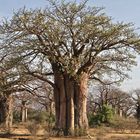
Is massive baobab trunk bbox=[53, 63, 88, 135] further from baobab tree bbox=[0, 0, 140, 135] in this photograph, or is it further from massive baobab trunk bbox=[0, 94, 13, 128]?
massive baobab trunk bbox=[0, 94, 13, 128]

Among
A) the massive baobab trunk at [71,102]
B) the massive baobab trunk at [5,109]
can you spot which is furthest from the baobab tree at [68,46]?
the massive baobab trunk at [5,109]

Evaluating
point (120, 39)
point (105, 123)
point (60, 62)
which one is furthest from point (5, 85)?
point (105, 123)

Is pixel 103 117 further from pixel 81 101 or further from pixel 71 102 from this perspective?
pixel 71 102

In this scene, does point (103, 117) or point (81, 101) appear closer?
point (81, 101)

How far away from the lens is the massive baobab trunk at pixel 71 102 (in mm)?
24594

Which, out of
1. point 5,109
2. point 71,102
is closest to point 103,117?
point 5,109

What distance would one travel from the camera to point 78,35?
22844 mm

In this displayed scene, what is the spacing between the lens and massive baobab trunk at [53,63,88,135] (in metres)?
24.6

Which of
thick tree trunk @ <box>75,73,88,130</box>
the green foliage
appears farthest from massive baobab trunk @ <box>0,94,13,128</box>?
thick tree trunk @ <box>75,73,88,130</box>

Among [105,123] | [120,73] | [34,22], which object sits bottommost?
[105,123]

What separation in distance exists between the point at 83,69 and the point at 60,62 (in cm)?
160

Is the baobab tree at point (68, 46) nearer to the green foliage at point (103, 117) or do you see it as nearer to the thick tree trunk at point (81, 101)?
the thick tree trunk at point (81, 101)

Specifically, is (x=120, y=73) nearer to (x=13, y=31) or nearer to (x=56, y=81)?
(x=56, y=81)

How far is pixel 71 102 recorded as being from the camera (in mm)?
24812
